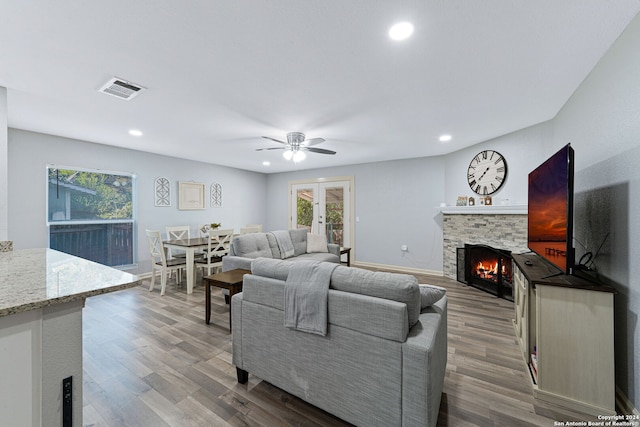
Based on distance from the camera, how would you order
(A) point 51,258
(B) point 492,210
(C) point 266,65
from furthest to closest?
(B) point 492,210 → (C) point 266,65 → (A) point 51,258

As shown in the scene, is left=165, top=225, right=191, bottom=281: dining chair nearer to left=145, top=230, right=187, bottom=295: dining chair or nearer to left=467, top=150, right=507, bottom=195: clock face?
left=145, top=230, right=187, bottom=295: dining chair

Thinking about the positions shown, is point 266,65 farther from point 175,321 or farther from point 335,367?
point 175,321

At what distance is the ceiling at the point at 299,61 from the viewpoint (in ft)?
5.01

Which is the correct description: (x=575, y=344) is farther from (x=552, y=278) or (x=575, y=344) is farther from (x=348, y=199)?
(x=348, y=199)

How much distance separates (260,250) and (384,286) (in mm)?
2840

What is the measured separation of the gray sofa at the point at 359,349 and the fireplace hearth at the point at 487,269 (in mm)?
2768

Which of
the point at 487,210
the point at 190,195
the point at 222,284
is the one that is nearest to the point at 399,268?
the point at 487,210

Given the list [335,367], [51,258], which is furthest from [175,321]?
[335,367]

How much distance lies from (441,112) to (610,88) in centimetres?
134

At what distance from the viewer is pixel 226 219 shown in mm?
6648

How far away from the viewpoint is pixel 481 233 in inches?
169

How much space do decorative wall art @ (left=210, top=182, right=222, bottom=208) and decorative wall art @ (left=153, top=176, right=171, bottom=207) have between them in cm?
104

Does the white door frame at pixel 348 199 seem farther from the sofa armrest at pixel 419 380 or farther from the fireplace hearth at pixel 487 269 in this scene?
the sofa armrest at pixel 419 380

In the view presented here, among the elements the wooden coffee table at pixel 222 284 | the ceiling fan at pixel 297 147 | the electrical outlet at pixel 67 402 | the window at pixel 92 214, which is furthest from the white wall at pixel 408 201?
the electrical outlet at pixel 67 402
